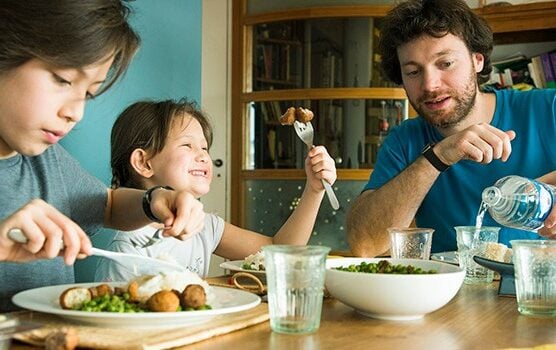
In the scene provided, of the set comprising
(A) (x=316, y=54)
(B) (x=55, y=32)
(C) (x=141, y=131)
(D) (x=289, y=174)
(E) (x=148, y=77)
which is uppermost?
(A) (x=316, y=54)

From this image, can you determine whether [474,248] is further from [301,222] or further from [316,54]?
[316,54]

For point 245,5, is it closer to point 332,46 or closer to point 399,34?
point 332,46

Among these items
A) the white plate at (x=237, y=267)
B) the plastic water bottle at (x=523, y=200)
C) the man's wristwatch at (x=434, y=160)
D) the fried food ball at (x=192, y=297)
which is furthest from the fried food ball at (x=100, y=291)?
the man's wristwatch at (x=434, y=160)

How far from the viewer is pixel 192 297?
94 centimetres

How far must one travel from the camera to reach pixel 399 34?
7.32ft

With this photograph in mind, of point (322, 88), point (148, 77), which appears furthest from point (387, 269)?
point (322, 88)

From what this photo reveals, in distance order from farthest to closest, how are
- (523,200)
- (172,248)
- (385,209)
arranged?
(385,209), (172,248), (523,200)

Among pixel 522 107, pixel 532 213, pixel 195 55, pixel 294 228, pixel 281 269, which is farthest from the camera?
pixel 195 55

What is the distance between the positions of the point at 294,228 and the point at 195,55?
1889 mm

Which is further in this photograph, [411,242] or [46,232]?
[411,242]

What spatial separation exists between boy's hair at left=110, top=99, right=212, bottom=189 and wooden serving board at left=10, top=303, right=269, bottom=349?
92 cm

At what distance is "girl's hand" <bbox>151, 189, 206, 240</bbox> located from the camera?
1.17 metres

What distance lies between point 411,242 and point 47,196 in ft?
2.44

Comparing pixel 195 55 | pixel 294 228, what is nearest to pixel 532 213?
pixel 294 228
